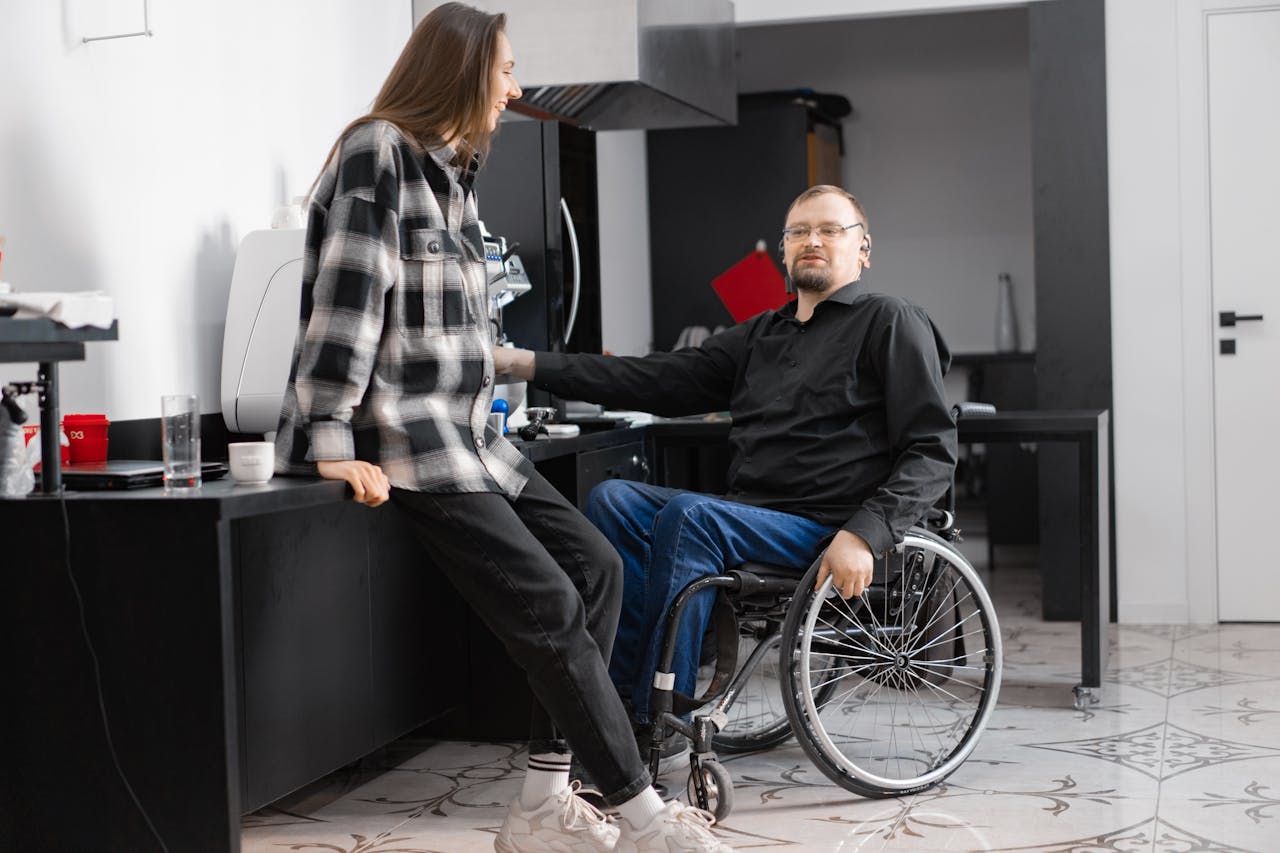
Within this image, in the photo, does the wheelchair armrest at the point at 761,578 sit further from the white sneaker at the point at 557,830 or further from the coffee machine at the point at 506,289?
the coffee machine at the point at 506,289

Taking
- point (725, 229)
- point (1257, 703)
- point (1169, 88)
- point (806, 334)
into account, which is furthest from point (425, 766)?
point (725, 229)

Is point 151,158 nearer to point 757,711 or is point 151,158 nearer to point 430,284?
point 430,284

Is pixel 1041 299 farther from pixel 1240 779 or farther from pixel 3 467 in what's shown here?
pixel 3 467

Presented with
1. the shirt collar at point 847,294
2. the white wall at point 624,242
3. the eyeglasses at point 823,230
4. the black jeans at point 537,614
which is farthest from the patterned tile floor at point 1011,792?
the white wall at point 624,242

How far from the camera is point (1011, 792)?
2.81 meters

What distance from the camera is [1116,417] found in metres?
4.64

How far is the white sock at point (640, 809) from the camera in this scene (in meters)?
2.25

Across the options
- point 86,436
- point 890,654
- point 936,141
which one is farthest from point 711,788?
point 936,141

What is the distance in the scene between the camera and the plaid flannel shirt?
2.11 m

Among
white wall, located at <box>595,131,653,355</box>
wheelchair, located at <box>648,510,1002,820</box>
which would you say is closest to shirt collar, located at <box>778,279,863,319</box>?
wheelchair, located at <box>648,510,1002,820</box>

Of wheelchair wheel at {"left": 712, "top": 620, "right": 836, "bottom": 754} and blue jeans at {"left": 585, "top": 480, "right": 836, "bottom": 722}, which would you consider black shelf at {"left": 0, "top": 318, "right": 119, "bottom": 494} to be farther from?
wheelchair wheel at {"left": 712, "top": 620, "right": 836, "bottom": 754}

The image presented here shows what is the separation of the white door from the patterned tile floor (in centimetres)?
93

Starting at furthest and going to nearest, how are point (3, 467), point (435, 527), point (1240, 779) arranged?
1. point (1240, 779)
2. point (435, 527)
3. point (3, 467)

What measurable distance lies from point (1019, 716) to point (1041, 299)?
5.63 feet
